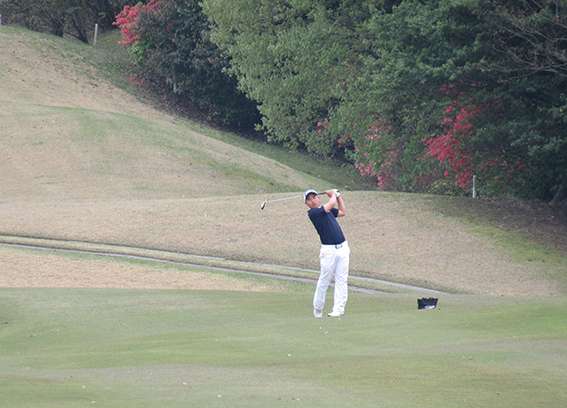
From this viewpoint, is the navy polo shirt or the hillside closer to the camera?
the navy polo shirt

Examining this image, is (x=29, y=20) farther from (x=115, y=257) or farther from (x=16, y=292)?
(x=16, y=292)

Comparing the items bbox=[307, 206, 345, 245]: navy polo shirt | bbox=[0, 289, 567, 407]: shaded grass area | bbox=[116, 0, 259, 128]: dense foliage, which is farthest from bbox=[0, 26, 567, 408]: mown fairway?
bbox=[116, 0, 259, 128]: dense foliage

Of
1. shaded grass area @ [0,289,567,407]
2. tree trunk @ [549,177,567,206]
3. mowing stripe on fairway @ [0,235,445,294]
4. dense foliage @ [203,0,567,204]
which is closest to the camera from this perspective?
shaded grass area @ [0,289,567,407]

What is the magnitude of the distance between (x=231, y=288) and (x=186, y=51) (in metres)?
38.2

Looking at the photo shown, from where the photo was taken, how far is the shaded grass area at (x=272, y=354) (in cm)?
593

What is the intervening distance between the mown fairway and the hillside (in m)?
0.10

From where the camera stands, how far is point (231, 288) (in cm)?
1647

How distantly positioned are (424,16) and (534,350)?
1701 cm

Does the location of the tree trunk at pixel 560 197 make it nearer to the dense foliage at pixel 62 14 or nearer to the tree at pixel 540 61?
the tree at pixel 540 61

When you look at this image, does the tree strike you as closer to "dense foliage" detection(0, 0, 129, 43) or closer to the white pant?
the white pant

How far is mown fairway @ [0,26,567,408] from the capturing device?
641cm

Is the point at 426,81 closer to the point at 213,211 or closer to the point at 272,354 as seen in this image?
the point at 213,211

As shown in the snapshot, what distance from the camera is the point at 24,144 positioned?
36.6 metres

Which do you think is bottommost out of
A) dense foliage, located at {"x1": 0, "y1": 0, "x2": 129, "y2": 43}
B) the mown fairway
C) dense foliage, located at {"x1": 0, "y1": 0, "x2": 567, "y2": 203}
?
the mown fairway
